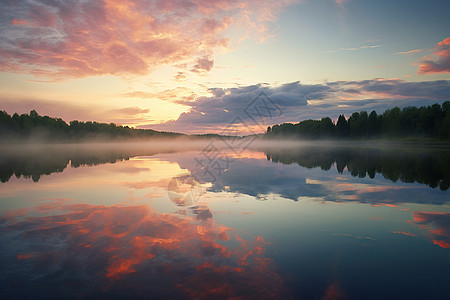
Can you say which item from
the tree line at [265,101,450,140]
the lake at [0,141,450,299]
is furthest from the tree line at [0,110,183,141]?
the tree line at [265,101,450,140]

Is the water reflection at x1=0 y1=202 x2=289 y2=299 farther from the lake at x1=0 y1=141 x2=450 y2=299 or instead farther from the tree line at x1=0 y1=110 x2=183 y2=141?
the tree line at x1=0 y1=110 x2=183 y2=141

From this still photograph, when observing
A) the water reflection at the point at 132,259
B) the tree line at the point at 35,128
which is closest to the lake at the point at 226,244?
the water reflection at the point at 132,259

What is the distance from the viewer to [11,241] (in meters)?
8.94

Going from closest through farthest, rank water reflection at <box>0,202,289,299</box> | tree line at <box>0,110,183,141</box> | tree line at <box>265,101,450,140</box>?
water reflection at <box>0,202,289,299</box> < tree line at <box>265,101,450,140</box> < tree line at <box>0,110,183,141</box>

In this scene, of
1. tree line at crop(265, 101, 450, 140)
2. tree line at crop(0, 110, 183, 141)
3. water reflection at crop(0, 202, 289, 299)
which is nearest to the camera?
water reflection at crop(0, 202, 289, 299)

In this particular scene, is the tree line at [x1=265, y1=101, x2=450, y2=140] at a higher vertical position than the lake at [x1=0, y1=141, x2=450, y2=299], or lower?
higher

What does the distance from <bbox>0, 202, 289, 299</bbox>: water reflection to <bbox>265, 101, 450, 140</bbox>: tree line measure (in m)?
114

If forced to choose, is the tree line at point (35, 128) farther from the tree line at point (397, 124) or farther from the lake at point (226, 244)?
the tree line at point (397, 124)

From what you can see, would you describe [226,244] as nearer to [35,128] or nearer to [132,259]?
[132,259]

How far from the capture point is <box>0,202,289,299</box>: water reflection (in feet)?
19.8

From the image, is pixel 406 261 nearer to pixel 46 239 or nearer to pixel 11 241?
pixel 46 239

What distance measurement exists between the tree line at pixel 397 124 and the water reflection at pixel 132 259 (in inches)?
4504

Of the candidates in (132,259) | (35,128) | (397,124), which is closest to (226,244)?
(132,259)

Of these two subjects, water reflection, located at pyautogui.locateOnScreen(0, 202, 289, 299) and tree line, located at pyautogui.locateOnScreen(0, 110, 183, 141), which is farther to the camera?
tree line, located at pyautogui.locateOnScreen(0, 110, 183, 141)
